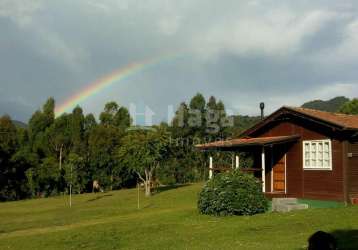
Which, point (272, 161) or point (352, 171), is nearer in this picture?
point (352, 171)

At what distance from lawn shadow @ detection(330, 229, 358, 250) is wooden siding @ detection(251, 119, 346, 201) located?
8.60 m

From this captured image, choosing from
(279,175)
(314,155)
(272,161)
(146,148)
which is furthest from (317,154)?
(146,148)

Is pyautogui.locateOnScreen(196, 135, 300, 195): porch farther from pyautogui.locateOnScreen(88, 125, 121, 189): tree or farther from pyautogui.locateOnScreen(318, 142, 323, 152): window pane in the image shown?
pyautogui.locateOnScreen(88, 125, 121, 189): tree

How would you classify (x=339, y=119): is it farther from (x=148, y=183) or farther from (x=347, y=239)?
(x=148, y=183)

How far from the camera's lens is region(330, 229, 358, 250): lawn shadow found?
430 inches

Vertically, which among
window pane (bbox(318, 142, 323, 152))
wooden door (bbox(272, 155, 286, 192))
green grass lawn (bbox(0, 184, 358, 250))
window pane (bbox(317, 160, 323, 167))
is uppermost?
window pane (bbox(318, 142, 323, 152))

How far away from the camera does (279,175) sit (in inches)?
996

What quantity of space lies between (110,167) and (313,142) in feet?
116

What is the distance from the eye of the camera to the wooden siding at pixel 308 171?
71.2 feet

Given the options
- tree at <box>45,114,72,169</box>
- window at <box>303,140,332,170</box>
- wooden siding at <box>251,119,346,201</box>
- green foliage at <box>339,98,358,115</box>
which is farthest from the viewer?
green foliage at <box>339,98,358,115</box>

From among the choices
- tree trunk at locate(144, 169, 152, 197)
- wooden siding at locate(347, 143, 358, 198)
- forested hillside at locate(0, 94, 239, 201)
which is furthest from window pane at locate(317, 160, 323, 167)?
forested hillside at locate(0, 94, 239, 201)

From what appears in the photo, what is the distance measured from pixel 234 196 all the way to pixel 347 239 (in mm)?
7713

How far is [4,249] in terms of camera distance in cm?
1479

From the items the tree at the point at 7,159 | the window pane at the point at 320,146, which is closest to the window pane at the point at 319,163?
the window pane at the point at 320,146
